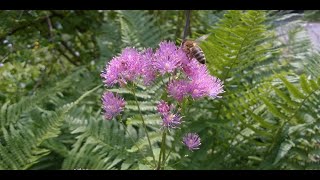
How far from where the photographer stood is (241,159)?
6.89 feet

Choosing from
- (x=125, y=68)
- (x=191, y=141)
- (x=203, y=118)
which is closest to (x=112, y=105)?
(x=125, y=68)

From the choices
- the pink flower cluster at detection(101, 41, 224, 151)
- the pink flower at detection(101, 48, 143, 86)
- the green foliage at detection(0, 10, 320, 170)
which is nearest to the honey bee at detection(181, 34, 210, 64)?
the pink flower cluster at detection(101, 41, 224, 151)

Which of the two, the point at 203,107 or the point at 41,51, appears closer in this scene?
the point at 203,107

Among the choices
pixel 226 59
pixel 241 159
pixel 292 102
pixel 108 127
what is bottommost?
pixel 241 159

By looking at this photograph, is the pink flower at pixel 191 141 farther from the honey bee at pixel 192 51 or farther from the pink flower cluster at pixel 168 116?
the honey bee at pixel 192 51

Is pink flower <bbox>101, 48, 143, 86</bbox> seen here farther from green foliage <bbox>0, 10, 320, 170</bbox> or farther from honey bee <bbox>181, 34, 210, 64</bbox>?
green foliage <bbox>0, 10, 320, 170</bbox>

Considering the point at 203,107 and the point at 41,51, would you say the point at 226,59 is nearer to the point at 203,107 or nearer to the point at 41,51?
the point at 203,107

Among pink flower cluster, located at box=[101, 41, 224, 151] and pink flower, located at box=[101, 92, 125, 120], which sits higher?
pink flower cluster, located at box=[101, 41, 224, 151]

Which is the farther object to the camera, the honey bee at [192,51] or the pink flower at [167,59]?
the honey bee at [192,51]

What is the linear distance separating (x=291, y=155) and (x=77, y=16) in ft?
5.79

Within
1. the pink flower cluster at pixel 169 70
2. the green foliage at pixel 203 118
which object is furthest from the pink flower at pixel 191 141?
the green foliage at pixel 203 118
